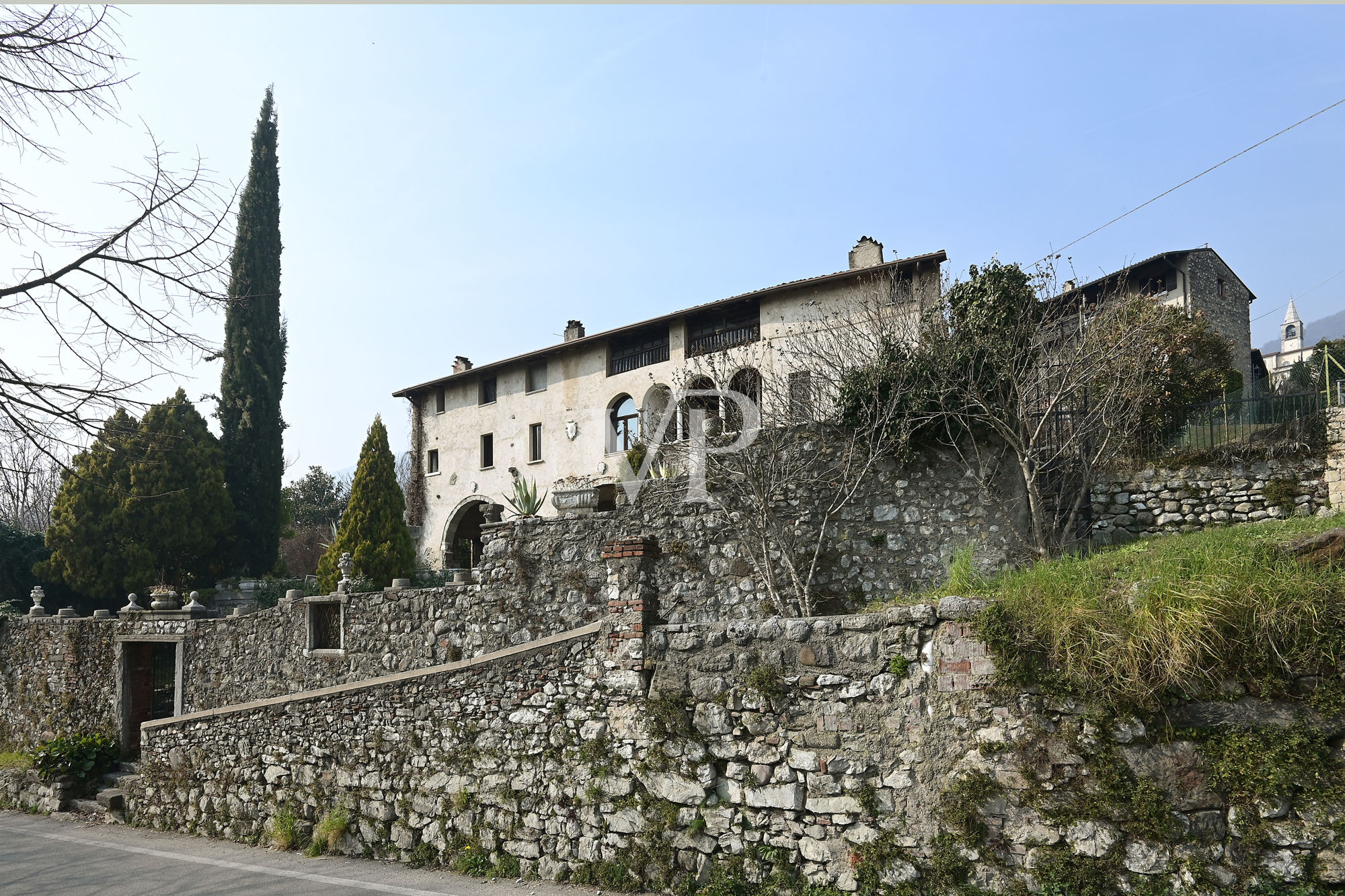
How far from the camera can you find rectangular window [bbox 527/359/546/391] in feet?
82.3

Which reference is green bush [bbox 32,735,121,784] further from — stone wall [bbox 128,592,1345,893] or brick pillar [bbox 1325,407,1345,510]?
brick pillar [bbox 1325,407,1345,510]

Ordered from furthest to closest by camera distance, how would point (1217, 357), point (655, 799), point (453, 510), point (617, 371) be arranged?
point (453, 510) < point (617, 371) < point (1217, 357) < point (655, 799)

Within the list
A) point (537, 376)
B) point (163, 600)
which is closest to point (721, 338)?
point (537, 376)

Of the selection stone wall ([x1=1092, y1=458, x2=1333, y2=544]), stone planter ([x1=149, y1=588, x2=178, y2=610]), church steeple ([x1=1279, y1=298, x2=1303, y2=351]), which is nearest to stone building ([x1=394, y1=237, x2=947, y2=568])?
stone wall ([x1=1092, y1=458, x2=1333, y2=544])

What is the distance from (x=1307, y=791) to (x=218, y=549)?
25616 mm

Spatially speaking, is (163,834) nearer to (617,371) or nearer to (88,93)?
(88,93)

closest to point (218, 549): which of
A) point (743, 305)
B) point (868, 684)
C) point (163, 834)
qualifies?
point (163, 834)

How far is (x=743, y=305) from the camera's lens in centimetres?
2036

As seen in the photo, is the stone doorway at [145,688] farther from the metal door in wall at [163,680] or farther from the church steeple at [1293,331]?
the church steeple at [1293,331]

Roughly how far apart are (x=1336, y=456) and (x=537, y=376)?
19.8 m

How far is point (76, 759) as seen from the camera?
527 inches

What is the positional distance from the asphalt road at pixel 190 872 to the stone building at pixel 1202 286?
66.5 feet

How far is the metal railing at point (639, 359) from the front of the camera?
21.9 meters
